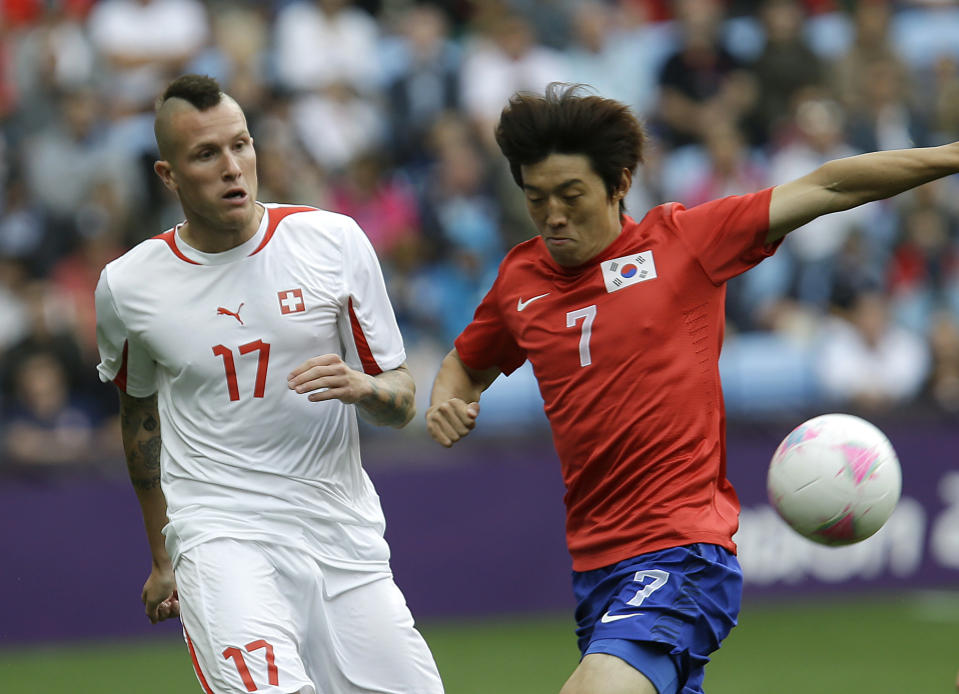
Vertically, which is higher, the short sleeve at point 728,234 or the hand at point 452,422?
the short sleeve at point 728,234

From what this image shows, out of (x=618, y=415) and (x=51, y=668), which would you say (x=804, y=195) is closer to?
(x=618, y=415)

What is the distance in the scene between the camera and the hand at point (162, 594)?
5648 millimetres

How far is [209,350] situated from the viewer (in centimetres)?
528

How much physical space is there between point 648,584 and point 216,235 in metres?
1.97

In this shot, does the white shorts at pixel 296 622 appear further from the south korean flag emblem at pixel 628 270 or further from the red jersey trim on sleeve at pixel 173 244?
the south korean flag emblem at pixel 628 270

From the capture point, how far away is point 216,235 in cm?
540

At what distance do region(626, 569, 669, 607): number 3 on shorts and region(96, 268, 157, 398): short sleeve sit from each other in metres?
1.92

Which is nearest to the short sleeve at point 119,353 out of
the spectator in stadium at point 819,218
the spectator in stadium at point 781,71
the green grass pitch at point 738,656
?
the green grass pitch at point 738,656

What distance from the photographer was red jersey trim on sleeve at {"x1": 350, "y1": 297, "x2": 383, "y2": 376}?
5449mm

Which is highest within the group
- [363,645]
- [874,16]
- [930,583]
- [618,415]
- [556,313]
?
[874,16]

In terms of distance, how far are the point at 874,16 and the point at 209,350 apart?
11751 millimetres

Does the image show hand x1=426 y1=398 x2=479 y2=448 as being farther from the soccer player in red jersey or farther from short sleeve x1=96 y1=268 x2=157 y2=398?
short sleeve x1=96 y1=268 x2=157 y2=398

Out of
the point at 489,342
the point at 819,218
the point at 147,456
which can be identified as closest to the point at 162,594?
the point at 147,456

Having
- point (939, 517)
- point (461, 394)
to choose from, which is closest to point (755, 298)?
point (939, 517)
